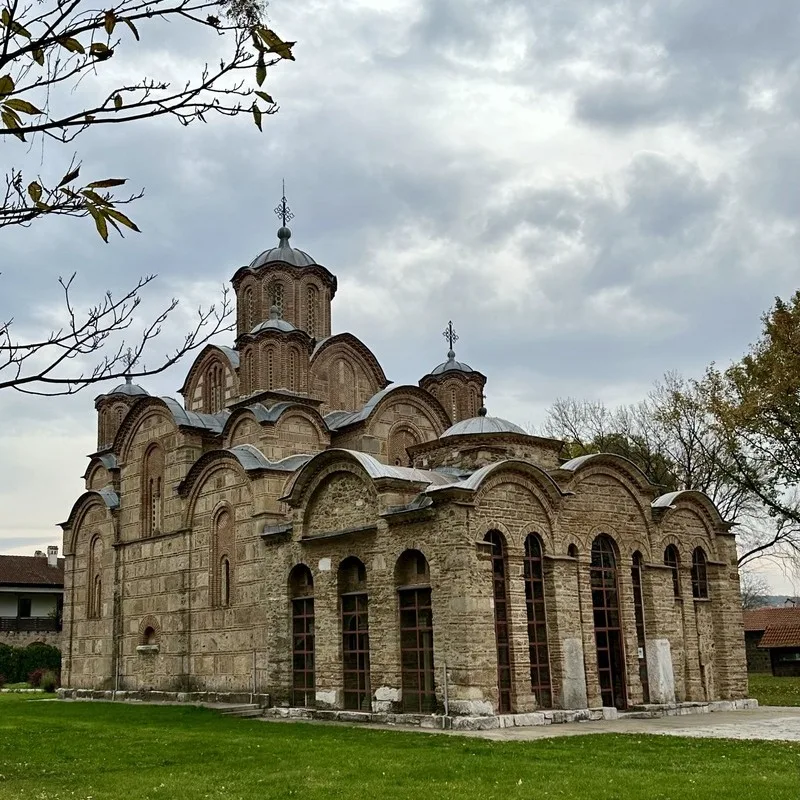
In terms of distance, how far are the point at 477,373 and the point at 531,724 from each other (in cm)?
1411

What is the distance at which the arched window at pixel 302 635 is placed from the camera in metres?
19.0

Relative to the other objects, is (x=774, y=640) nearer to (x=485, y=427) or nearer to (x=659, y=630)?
(x=659, y=630)

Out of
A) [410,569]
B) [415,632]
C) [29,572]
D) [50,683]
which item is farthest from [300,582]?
[29,572]

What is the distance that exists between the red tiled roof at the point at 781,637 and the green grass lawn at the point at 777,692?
5131 mm

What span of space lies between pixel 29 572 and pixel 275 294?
23561 millimetres

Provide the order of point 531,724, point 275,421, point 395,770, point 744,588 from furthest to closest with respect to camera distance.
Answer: point 744,588, point 275,421, point 531,724, point 395,770

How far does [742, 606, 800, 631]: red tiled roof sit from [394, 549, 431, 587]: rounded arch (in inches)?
1069

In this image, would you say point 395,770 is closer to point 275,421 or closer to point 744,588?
point 275,421

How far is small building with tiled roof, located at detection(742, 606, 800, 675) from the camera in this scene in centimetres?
3703

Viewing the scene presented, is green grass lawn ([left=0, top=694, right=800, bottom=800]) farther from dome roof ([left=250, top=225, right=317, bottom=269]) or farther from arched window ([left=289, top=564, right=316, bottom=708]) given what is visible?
dome roof ([left=250, top=225, right=317, bottom=269])

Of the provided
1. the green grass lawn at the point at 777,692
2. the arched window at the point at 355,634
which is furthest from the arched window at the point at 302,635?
the green grass lawn at the point at 777,692

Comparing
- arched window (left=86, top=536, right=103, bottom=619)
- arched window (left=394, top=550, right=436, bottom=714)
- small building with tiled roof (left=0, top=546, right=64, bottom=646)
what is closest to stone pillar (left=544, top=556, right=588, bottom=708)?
arched window (left=394, top=550, right=436, bottom=714)

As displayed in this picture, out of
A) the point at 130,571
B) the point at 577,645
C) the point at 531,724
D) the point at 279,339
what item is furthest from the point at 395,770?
the point at 130,571

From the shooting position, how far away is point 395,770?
10.9 metres
